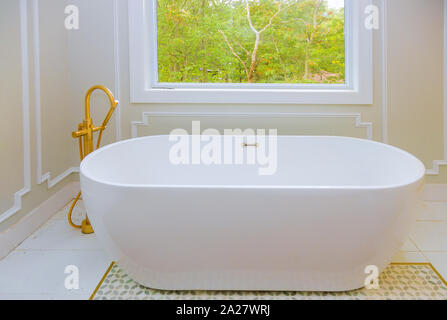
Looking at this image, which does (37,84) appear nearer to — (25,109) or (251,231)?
(25,109)

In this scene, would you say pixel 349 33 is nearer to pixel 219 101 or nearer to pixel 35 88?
pixel 219 101

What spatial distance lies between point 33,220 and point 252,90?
1.66 meters

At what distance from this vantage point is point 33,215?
199 cm

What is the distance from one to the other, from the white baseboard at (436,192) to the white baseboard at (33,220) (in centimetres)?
263

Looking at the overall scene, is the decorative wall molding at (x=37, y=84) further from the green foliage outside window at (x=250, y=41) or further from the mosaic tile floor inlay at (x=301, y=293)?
the mosaic tile floor inlay at (x=301, y=293)

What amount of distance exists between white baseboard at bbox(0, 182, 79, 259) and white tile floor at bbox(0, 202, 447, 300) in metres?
0.03

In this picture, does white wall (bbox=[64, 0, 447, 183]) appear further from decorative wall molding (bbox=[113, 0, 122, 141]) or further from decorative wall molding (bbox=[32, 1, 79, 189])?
decorative wall molding (bbox=[32, 1, 79, 189])

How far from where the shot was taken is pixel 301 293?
136cm

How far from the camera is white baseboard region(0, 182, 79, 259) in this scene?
67.9 inches

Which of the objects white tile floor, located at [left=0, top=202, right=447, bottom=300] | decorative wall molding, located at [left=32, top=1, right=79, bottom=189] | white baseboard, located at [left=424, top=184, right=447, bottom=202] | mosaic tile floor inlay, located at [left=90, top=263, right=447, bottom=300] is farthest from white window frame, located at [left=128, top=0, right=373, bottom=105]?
mosaic tile floor inlay, located at [left=90, top=263, right=447, bottom=300]

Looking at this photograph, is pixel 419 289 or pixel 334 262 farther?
pixel 419 289

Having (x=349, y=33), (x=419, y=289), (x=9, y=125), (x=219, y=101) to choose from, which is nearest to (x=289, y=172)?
(x=219, y=101)

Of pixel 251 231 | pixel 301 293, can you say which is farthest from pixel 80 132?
pixel 301 293
